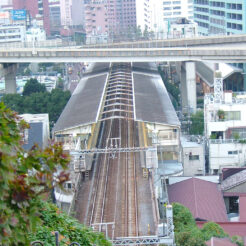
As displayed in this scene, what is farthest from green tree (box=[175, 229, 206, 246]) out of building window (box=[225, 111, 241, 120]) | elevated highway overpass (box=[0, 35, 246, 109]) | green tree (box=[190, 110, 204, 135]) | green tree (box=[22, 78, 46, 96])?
green tree (box=[22, 78, 46, 96])

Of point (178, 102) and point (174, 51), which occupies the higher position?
point (174, 51)

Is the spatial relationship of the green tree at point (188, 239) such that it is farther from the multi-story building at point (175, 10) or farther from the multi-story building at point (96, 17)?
the multi-story building at point (96, 17)

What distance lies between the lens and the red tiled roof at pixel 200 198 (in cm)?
1290

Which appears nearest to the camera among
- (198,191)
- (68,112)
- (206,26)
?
(198,191)

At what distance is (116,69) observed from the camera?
26.9 metres

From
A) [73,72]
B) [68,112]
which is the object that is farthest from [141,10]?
[68,112]

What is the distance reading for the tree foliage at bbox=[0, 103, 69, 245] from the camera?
2998 millimetres

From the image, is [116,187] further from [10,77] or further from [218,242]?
[10,77]

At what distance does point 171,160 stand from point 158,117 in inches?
43.5

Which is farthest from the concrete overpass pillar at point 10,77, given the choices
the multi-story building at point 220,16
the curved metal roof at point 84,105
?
the multi-story building at point 220,16

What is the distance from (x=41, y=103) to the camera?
81.3ft

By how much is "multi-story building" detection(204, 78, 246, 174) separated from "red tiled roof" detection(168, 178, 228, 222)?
7.27 ft

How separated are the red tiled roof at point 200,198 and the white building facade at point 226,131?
2214mm

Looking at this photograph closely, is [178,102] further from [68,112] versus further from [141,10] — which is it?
[141,10]
